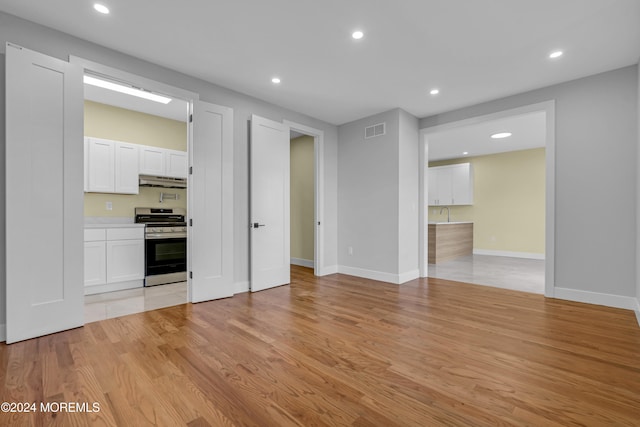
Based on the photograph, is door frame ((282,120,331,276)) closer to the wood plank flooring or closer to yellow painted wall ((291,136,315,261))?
yellow painted wall ((291,136,315,261))

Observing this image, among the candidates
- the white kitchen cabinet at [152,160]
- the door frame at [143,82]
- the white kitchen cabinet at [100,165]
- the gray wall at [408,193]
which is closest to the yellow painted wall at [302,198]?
the gray wall at [408,193]

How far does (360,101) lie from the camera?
14.1 ft

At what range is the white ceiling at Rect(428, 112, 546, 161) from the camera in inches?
205

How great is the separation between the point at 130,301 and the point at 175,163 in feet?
7.95

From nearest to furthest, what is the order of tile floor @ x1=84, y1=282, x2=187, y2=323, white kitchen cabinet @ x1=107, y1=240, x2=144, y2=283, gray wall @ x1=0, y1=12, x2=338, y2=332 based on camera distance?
gray wall @ x1=0, y1=12, x2=338, y2=332 → tile floor @ x1=84, y1=282, x2=187, y2=323 → white kitchen cabinet @ x1=107, y1=240, x2=144, y2=283

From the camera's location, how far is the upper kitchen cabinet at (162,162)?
187 inches

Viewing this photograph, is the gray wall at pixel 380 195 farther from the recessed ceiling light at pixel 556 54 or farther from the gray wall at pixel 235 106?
the recessed ceiling light at pixel 556 54

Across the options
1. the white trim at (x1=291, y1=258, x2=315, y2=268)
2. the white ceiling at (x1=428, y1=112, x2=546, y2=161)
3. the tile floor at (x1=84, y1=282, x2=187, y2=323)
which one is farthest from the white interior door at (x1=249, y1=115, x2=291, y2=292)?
the white ceiling at (x1=428, y1=112, x2=546, y2=161)

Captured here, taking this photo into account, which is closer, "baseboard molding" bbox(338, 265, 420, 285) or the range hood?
"baseboard molding" bbox(338, 265, 420, 285)

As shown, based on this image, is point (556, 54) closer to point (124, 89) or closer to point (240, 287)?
point (240, 287)

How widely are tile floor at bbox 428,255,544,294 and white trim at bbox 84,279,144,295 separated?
4.68 meters

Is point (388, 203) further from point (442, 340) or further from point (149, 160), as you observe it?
point (149, 160)

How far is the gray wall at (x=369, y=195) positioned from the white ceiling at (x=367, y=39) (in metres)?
1.06

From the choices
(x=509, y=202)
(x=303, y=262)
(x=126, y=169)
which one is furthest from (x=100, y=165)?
(x=509, y=202)
